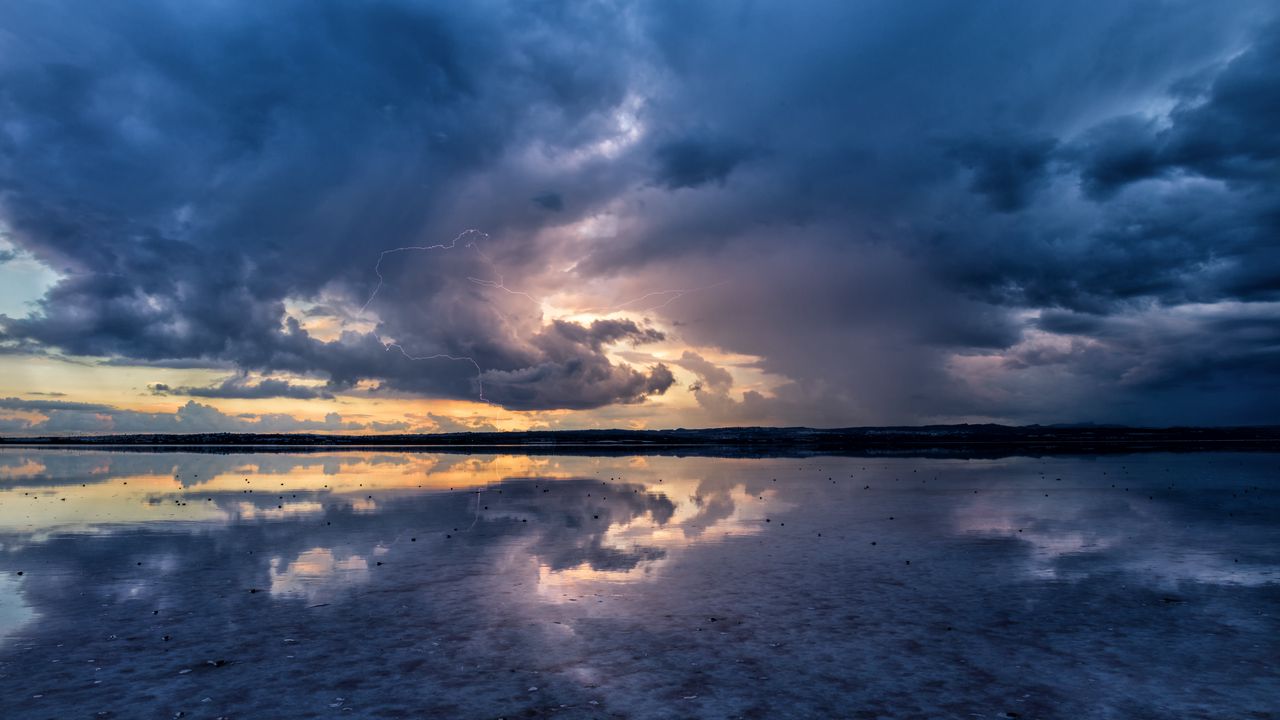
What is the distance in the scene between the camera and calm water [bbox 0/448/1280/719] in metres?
9.30

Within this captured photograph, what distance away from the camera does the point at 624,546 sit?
67.1 ft

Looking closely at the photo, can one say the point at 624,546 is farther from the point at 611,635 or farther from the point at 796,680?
the point at 796,680

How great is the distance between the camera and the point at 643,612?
13453 millimetres

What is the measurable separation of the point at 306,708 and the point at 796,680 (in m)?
6.47

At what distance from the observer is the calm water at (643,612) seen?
9297 mm

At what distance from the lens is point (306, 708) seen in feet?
29.1

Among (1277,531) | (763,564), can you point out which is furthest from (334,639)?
(1277,531)

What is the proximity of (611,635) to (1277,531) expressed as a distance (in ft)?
78.5

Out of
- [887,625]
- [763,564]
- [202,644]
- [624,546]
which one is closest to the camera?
[202,644]

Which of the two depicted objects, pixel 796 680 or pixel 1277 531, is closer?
pixel 796 680

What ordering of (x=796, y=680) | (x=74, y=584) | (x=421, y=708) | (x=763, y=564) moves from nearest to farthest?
(x=421, y=708) → (x=796, y=680) → (x=74, y=584) → (x=763, y=564)

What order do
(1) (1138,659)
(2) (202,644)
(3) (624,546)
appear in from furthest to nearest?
(3) (624,546) → (2) (202,644) → (1) (1138,659)

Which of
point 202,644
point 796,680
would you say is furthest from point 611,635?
point 202,644

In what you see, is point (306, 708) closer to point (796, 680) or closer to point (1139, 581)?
point (796, 680)
